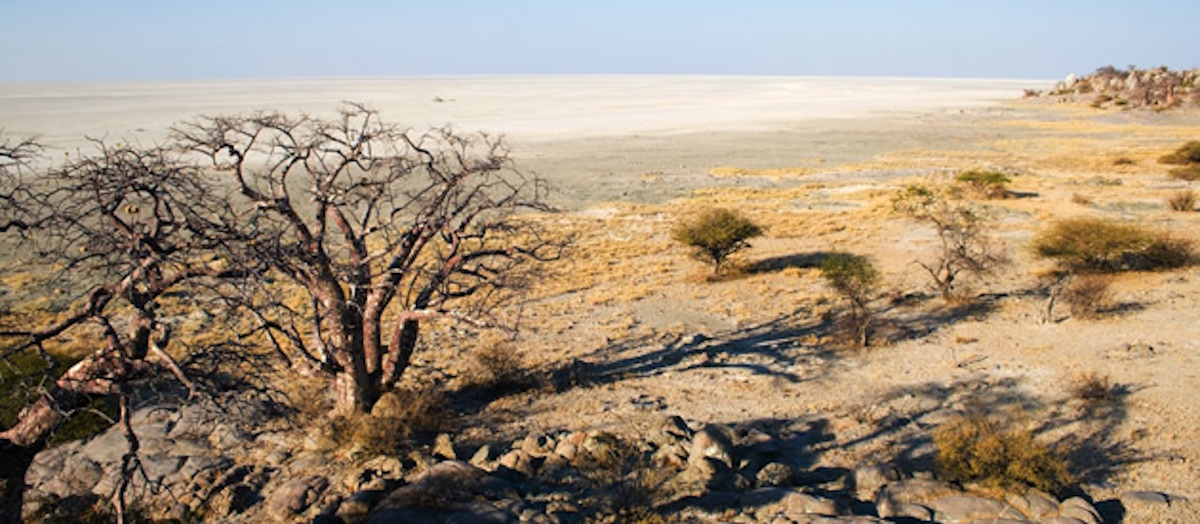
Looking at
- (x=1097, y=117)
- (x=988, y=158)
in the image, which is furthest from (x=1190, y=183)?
(x=1097, y=117)

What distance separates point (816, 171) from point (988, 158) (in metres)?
10.4

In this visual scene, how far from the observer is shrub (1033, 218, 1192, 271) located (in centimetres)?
1569

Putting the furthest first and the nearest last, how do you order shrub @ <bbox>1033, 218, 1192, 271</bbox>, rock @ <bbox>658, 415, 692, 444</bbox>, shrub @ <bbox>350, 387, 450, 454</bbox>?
shrub @ <bbox>1033, 218, 1192, 271</bbox>, rock @ <bbox>658, 415, 692, 444</bbox>, shrub @ <bbox>350, 387, 450, 454</bbox>

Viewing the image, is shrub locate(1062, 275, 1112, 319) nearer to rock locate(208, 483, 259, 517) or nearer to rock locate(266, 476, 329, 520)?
rock locate(266, 476, 329, 520)

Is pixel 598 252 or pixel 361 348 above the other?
pixel 361 348

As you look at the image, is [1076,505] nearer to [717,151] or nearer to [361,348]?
[361,348]

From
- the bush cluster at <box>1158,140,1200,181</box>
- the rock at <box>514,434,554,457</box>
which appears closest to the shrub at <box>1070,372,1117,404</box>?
the rock at <box>514,434,554,457</box>

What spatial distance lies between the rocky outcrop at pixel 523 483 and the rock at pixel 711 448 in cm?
Result: 2

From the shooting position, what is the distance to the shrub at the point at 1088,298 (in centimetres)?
1355

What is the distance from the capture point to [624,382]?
11703 millimetres

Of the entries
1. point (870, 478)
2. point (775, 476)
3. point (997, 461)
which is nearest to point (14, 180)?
point (775, 476)

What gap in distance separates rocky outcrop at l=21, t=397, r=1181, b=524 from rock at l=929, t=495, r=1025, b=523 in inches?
0.6

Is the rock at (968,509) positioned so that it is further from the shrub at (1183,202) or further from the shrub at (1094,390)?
the shrub at (1183,202)

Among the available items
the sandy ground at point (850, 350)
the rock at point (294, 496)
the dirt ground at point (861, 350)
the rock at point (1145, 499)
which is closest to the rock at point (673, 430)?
the sandy ground at point (850, 350)
